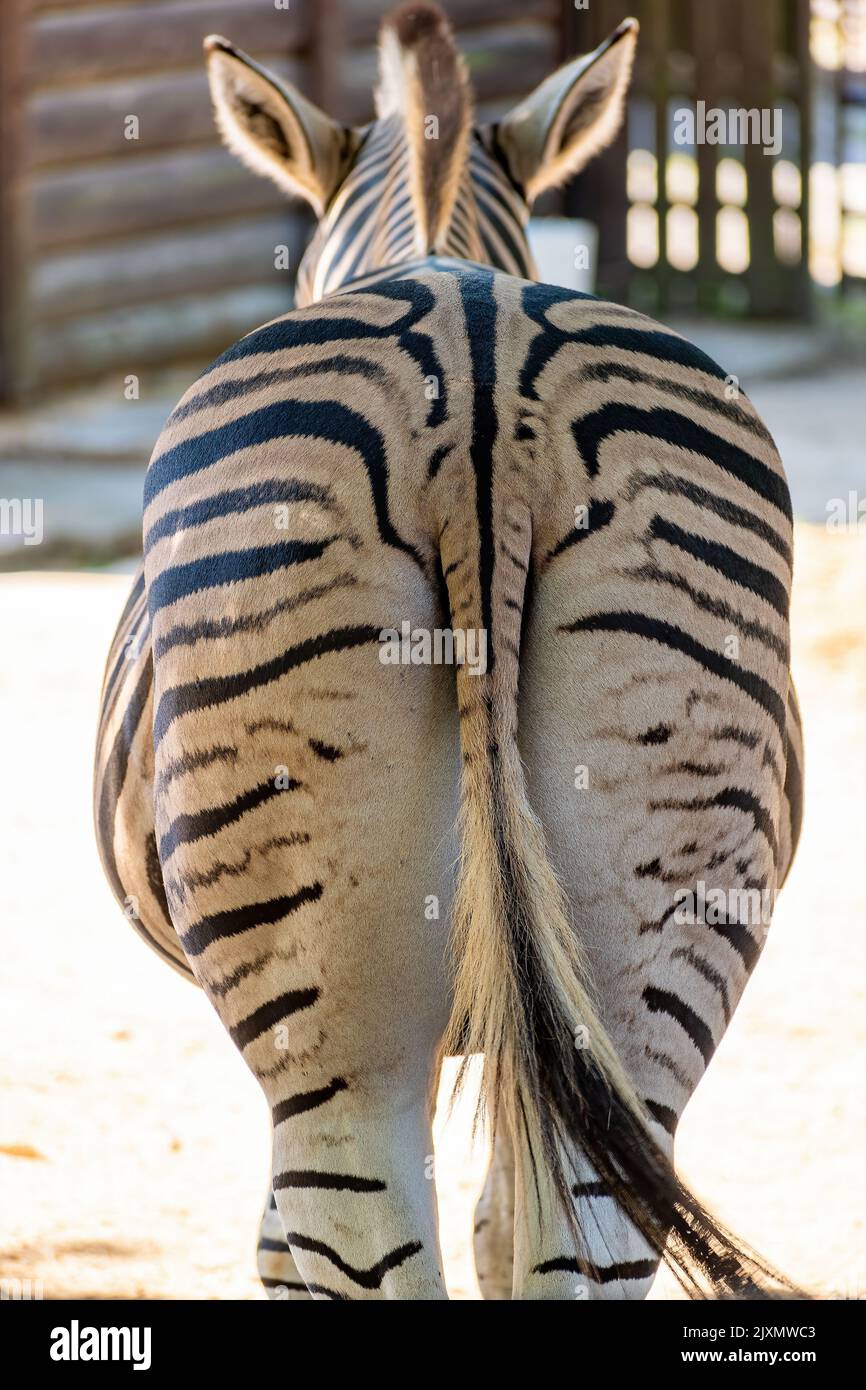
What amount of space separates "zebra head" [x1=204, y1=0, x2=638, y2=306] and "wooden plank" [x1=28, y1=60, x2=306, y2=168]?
6.25 m

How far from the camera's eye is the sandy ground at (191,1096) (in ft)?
10.7

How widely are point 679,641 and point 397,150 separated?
1781mm

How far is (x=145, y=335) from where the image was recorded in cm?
1000

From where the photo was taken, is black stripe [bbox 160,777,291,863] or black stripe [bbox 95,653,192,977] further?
black stripe [bbox 95,653,192,977]

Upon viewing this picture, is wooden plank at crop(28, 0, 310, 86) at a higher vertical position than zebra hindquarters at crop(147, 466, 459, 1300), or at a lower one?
higher

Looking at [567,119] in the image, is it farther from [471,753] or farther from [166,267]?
[166,267]

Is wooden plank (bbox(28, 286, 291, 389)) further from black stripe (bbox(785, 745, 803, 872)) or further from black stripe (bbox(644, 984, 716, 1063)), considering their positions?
black stripe (bbox(644, 984, 716, 1063))

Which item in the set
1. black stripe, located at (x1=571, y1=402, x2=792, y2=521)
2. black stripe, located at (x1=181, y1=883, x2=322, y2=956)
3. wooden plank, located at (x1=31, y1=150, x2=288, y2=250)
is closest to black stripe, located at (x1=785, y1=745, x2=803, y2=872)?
black stripe, located at (x1=571, y1=402, x2=792, y2=521)

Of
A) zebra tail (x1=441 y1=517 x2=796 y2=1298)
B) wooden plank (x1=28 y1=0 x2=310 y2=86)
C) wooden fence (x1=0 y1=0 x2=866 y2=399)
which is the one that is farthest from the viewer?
wooden fence (x1=0 y1=0 x2=866 y2=399)

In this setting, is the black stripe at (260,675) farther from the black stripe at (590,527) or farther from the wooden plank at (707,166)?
the wooden plank at (707,166)

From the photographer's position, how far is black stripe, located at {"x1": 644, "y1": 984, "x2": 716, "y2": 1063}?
1.93 m

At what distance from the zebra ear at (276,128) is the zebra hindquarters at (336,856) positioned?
163 cm

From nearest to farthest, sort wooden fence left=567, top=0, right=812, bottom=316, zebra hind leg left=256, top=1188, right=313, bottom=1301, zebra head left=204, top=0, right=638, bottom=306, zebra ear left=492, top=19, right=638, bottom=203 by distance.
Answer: zebra hind leg left=256, top=1188, right=313, bottom=1301
zebra head left=204, top=0, right=638, bottom=306
zebra ear left=492, top=19, right=638, bottom=203
wooden fence left=567, top=0, right=812, bottom=316

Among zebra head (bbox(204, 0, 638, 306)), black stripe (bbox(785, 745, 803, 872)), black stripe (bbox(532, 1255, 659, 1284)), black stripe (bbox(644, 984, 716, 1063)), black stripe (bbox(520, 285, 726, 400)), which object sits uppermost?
zebra head (bbox(204, 0, 638, 306))
